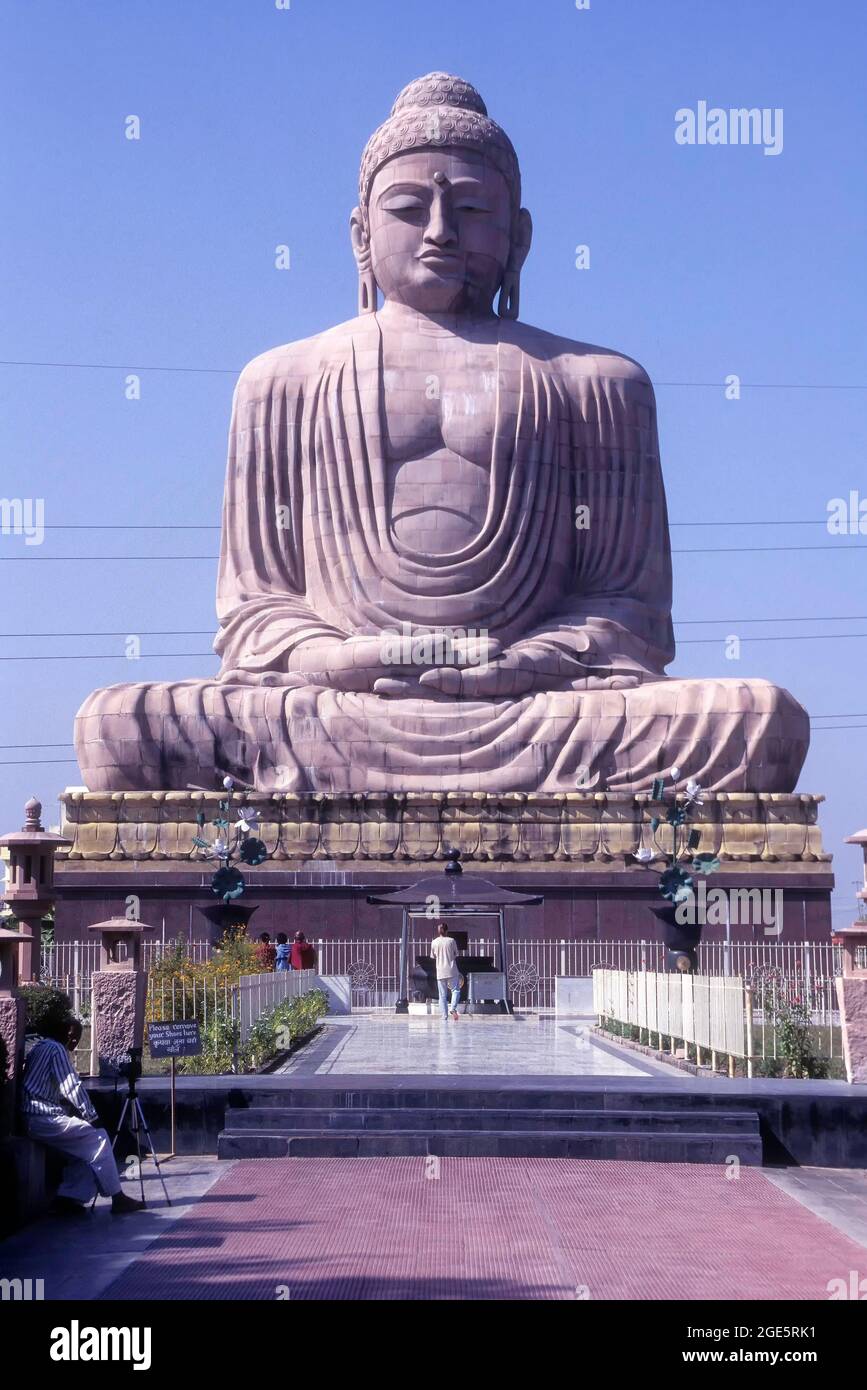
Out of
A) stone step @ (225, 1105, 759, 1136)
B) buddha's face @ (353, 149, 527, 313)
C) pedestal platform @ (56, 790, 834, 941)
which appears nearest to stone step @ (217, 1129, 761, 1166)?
stone step @ (225, 1105, 759, 1136)

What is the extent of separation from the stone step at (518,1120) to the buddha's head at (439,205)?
16600mm

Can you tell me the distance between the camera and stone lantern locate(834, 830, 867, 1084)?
1164 centimetres

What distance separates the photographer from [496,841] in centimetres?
2214

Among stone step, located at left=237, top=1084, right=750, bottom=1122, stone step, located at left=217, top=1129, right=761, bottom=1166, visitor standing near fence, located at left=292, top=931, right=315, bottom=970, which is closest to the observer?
stone step, located at left=217, top=1129, right=761, bottom=1166

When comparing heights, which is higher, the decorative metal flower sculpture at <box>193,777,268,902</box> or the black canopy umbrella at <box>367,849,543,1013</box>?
the decorative metal flower sculpture at <box>193,777,268,902</box>

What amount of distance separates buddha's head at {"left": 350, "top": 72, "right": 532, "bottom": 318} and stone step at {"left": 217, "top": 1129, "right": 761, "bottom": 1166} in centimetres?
1687

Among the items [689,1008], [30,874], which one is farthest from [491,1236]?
[30,874]

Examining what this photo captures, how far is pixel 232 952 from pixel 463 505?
30.0 feet

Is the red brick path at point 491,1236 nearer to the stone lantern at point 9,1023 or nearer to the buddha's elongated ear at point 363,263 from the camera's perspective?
the stone lantern at point 9,1023

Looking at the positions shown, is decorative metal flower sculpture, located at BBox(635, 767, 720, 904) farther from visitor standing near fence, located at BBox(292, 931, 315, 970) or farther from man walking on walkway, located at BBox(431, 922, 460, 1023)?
visitor standing near fence, located at BBox(292, 931, 315, 970)

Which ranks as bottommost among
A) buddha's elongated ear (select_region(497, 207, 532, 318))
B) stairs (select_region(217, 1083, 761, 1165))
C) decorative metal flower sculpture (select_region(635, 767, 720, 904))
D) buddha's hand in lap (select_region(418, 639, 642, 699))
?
stairs (select_region(217, 1083, 761, 1165))

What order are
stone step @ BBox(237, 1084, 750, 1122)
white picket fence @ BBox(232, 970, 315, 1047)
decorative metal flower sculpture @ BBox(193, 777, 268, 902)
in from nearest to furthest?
stone step @ BBox(237, 1084, 750, 1122) → white picket fence @ BBox(232, 970, 315, 1047) → decorative metal flower sculpture @ BBox(193, 777, 268, 902)
